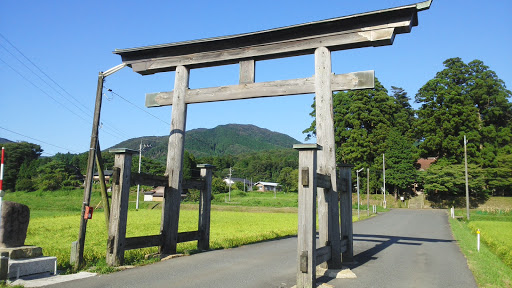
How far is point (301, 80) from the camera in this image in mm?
7719

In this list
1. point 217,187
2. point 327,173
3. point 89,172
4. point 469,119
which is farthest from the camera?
point 217,187

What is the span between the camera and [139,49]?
905cm

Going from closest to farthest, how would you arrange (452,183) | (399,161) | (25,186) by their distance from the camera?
(452,183), (399,161), (25,186)

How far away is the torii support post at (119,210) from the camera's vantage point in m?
6.89

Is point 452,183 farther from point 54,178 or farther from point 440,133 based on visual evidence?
point 54,178

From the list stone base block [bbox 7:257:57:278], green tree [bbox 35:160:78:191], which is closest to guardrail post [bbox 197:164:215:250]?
stone base block [bbox 7:257:57:278]

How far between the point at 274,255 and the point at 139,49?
6215 mm

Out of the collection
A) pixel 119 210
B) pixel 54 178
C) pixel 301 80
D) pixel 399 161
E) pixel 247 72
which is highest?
pixel 399 161

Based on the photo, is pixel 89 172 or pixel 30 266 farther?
pixel 89 172

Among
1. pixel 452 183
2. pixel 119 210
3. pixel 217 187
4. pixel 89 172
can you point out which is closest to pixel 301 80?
pixel 119 210

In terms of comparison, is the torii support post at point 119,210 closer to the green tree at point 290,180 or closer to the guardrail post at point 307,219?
the guardrail post at point 307,219

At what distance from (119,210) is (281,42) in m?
4.97

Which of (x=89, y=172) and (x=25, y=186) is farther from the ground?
(x=89, y=172)

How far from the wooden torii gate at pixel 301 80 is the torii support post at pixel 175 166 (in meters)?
0.02
